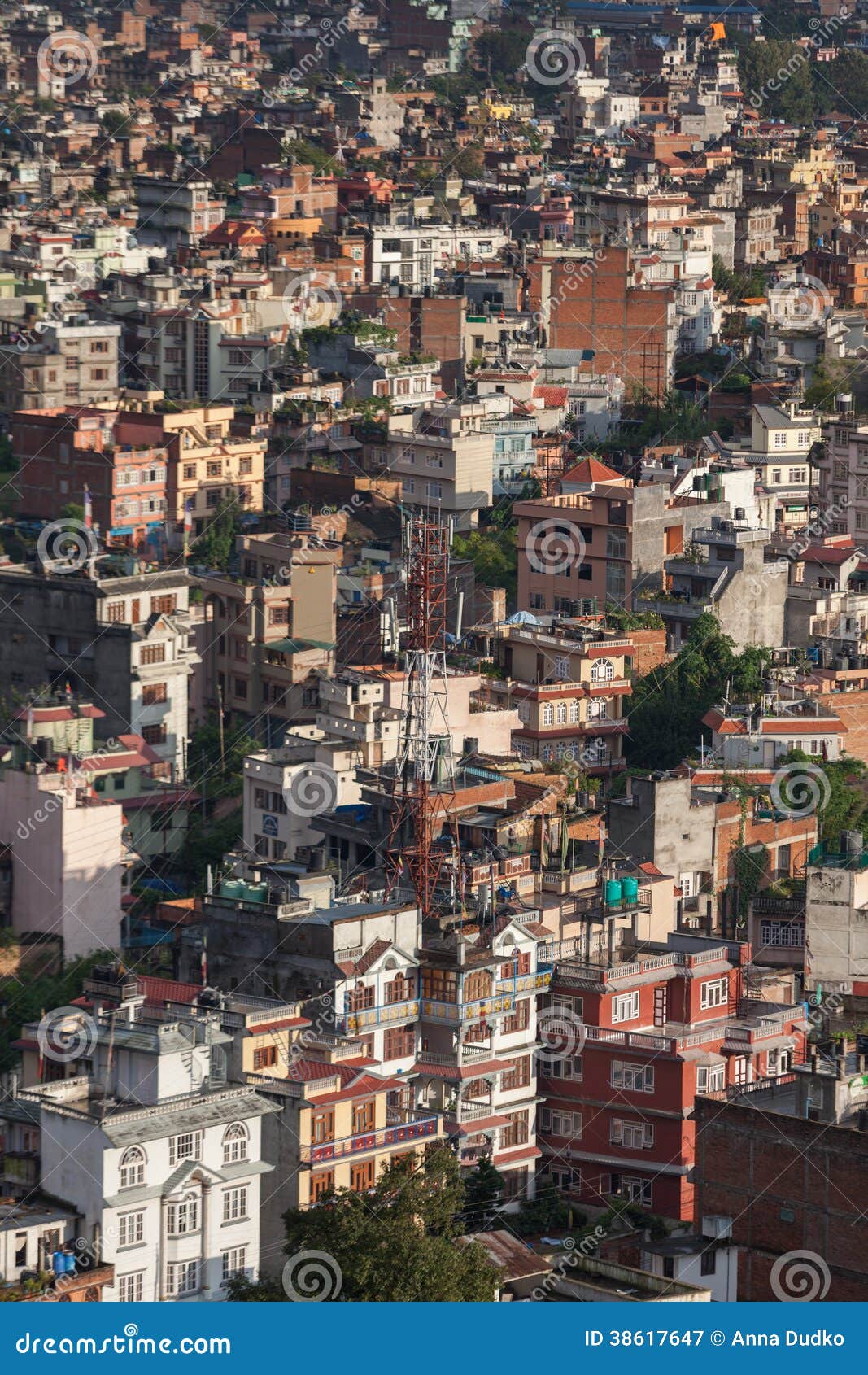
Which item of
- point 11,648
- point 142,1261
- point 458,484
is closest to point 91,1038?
point 142,1261

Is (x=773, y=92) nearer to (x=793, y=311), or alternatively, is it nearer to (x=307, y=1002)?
(x=793, y=311)

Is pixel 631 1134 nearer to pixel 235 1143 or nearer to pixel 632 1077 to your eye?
pixel 632 1077

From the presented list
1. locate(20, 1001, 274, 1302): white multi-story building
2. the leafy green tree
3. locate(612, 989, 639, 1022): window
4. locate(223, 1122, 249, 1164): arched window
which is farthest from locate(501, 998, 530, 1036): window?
the leafy green tree

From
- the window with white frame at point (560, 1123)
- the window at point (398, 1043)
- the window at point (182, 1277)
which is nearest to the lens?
the window at point (182, 1277)

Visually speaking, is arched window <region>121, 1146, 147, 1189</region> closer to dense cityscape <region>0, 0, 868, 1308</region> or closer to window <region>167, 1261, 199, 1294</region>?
dense cityscape <region>0, 0, 868, 1308</region>

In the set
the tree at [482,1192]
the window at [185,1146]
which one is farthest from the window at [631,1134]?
the window at [185,1146]

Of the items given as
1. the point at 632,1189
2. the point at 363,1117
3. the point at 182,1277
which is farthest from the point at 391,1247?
the point at 632,1189

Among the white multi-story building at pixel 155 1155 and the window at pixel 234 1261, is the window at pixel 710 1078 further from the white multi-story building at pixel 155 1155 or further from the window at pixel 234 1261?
the window at pixel 234 1261
